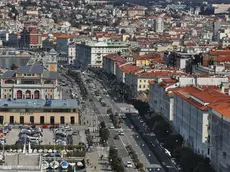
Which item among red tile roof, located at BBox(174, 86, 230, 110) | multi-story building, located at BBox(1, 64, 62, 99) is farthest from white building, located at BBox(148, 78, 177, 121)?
multi-story building, located at BBox(1, 64, 62, 99)

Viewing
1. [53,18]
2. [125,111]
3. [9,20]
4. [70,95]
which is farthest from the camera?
[53,18]

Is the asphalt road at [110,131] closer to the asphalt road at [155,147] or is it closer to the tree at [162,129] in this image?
the asphalt road at [155,147]

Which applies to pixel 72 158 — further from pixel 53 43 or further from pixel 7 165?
pixel 53 43

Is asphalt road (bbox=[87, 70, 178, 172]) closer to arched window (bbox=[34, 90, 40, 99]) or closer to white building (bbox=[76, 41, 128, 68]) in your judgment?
arched window (bbox=[34, 90, 40, 99])

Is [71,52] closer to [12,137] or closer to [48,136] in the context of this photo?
[48,136]

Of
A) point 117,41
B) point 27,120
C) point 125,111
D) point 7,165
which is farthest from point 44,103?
point 117,41

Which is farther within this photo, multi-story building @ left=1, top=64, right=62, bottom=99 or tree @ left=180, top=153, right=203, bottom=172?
Answer: multi-story building @ left=1, top=64, right=62, bottom=99

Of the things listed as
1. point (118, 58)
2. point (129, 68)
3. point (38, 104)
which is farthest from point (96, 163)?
point (118, 58)
